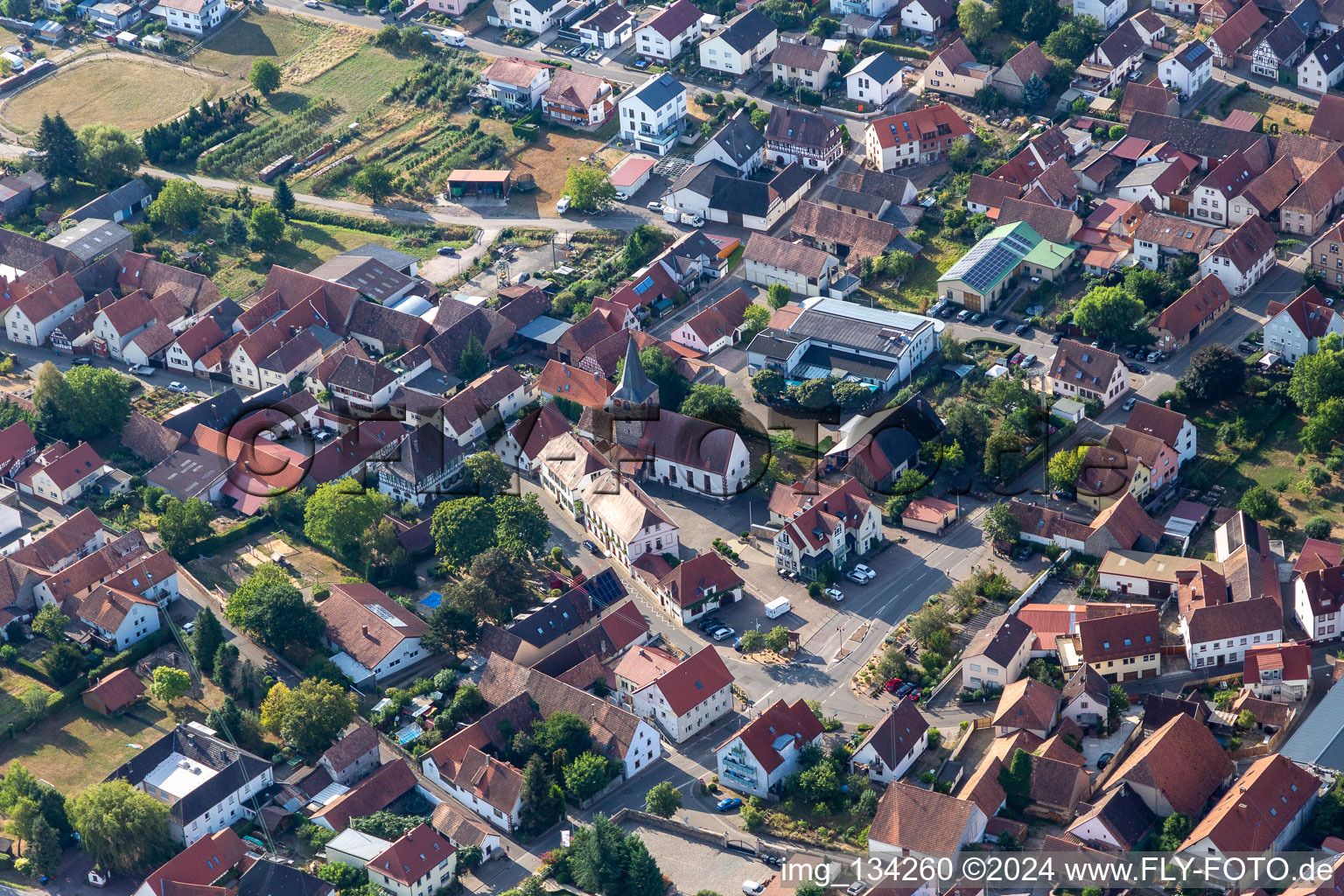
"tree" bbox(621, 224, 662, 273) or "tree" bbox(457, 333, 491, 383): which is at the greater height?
"tree" bbox(621, 224, 662, 273)

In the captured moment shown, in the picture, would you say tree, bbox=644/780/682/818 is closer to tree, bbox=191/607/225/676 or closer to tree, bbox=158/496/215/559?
tree, bbox=191/607/225/676

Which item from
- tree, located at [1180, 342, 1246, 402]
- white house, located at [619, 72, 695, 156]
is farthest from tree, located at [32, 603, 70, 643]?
tree, located at [1180, 342, 1246, 402]

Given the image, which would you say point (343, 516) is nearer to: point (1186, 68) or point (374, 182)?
point (374, 182)

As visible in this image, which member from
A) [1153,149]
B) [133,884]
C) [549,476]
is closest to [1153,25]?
[1153,149]

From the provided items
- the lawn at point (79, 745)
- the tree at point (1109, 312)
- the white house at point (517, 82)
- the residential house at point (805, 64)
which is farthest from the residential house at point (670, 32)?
the lawn at point (79, 745)

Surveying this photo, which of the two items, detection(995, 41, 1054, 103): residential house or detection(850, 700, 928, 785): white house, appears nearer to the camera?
detection(850, 700, 928, 785): white house

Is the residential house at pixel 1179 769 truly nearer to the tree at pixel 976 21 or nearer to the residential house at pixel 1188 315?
the residential house at pixel 1188 315

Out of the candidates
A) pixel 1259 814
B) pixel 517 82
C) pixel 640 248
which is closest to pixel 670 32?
pixel 517 82

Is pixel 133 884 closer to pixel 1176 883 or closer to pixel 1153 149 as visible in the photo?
pixel 1176 883
